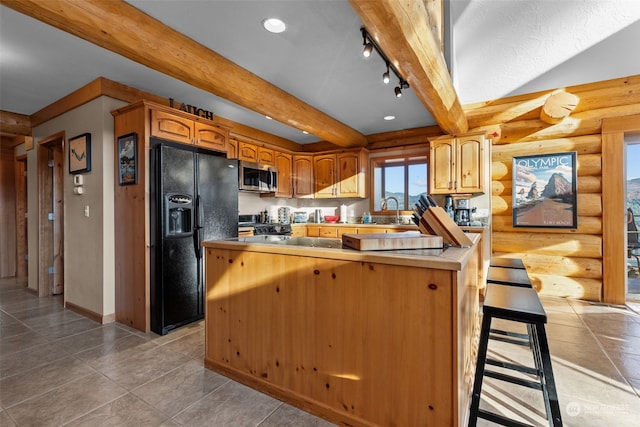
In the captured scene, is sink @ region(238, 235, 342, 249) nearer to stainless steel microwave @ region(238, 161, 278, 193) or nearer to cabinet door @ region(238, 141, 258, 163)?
stainless steel microwave @ region(238, 161, 278, 193)

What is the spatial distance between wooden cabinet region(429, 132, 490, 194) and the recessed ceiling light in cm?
297

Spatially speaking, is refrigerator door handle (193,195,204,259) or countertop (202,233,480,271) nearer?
countertop (202,233,480,271)

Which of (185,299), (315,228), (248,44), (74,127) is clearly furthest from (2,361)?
(315,228)

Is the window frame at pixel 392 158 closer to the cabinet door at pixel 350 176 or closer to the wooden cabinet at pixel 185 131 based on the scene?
the cabinet door at pixel 350 176

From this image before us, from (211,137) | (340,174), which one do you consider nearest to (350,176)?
(340,174)

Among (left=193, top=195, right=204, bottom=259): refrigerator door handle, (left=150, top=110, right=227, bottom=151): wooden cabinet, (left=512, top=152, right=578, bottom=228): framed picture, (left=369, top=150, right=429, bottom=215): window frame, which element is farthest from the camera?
(left=369, top=150, right=429, bottom=215): window frame

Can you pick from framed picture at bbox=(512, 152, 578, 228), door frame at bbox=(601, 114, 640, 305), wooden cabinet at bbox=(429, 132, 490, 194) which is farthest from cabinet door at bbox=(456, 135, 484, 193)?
door frame at bbox=(601, 114, 640, 305)

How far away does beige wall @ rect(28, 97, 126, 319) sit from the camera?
10.6 feet

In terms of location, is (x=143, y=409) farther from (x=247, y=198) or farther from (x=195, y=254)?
(x=247, y=198)

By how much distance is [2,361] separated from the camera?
2.42m

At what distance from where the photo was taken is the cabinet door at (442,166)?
14.4 feet

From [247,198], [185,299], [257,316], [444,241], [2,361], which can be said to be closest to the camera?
[444,241]

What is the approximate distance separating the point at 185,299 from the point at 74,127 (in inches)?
97.8

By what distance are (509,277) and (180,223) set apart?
3038 mm
